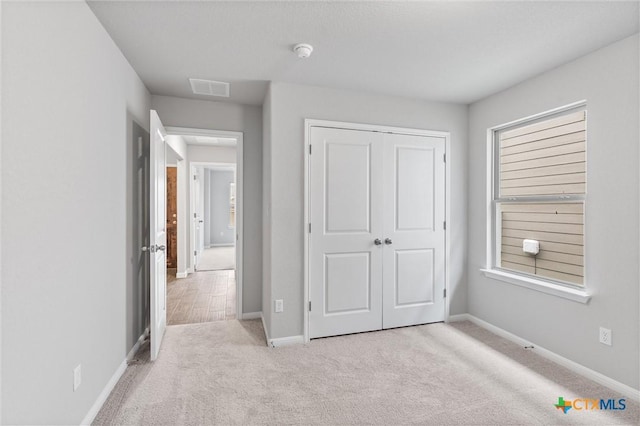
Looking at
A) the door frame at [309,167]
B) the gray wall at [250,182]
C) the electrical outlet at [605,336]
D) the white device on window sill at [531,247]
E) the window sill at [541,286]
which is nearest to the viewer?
the electrical outlet at [605,336]

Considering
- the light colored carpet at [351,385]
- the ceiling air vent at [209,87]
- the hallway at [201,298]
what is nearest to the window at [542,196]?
the light colored carpet at [351,385]

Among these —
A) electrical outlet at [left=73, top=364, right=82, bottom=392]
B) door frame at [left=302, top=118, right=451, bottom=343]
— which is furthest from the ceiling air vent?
electrical outlet at [left=73, top=364, right=82, bottom=392]

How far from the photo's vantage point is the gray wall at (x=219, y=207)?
9.70m

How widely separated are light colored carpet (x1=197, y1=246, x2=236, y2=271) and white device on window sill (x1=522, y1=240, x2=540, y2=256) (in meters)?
4.94

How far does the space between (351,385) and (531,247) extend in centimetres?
202

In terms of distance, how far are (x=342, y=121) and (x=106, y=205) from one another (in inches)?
81.4

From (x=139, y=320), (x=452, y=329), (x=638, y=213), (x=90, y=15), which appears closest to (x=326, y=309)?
(x=452, y=329)

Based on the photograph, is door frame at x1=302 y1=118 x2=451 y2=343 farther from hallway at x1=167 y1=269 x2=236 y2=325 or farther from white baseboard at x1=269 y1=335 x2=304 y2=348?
hallway at x1=167 y1=269 x2=236 y2=325

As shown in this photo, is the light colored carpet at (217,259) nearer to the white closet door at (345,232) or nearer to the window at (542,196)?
the white closet door at (345,232)

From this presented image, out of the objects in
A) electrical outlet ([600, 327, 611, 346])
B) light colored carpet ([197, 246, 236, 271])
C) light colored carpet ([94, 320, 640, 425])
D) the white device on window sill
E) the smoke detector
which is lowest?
light colored carpet ([94, 320, 640, 425])

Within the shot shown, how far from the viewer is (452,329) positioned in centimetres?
323

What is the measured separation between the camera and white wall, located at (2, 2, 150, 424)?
3.86 ft

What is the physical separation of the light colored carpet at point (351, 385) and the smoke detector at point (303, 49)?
7.74 ft

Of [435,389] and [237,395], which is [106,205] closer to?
[237,395]
